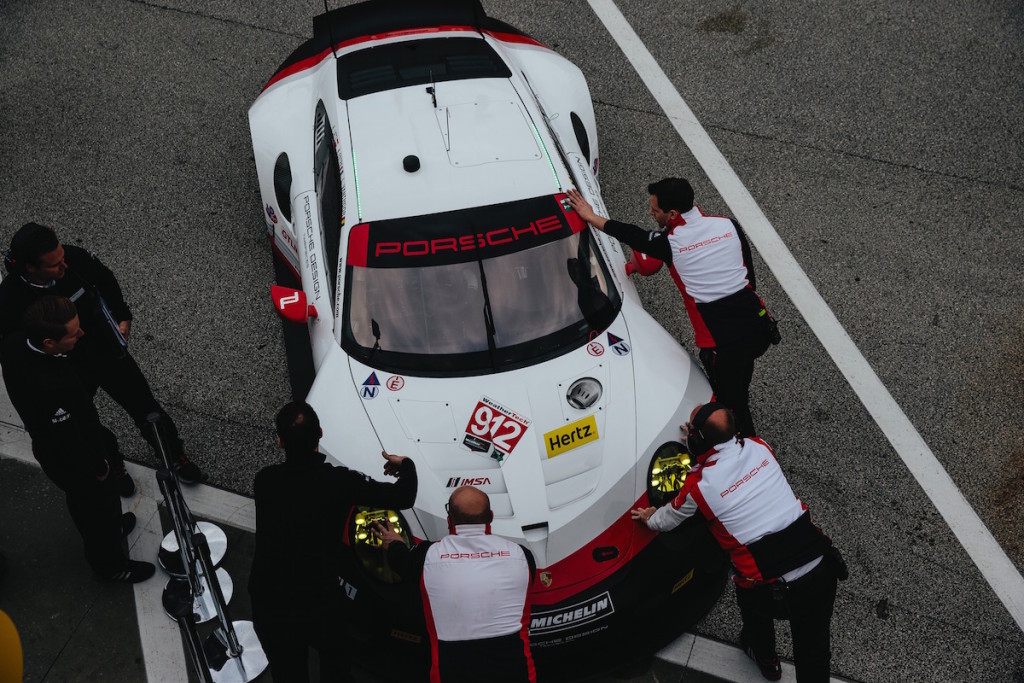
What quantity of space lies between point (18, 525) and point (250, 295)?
1.84 metres

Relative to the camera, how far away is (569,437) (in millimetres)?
4039

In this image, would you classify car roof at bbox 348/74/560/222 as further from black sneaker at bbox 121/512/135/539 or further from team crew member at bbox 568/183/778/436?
black sneaker at bbox 121/512/135/539

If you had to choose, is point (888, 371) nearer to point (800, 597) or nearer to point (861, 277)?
point (861, 277)

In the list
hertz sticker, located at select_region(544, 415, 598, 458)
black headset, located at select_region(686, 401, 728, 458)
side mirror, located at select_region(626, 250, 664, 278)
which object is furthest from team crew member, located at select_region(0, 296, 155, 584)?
side mirror, located at select_region(626, 250, 664, 278)

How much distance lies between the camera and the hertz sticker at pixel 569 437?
4008mm

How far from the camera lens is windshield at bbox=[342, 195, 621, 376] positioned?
13.9ft

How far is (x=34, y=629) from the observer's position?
14.2 feet

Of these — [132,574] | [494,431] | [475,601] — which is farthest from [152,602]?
[475,601]

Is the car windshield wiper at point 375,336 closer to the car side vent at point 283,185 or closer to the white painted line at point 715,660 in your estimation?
the car side vent at point 283,185

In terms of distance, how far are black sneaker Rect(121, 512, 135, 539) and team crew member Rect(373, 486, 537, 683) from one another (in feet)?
6.86

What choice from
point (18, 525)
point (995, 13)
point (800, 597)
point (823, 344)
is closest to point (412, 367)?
point (800, 597)

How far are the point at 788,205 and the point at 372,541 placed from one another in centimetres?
386

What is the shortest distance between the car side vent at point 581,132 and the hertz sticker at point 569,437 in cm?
212

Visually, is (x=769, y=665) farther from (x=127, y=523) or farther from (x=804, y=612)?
(x=127, y=523)
